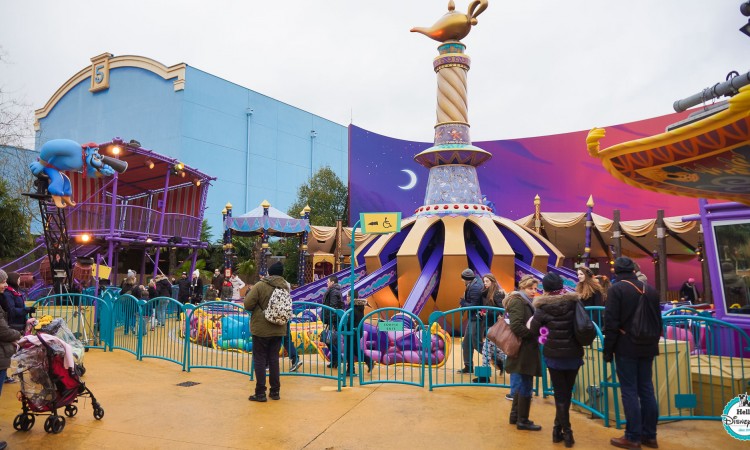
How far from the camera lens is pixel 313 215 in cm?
2836

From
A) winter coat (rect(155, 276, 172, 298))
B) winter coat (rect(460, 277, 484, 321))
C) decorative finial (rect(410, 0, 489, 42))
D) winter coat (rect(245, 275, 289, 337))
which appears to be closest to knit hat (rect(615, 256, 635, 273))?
winter coat (rect(460, 277, 484, 321))

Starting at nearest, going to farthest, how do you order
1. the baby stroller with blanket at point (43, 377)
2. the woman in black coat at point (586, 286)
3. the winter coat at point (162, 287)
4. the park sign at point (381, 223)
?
the baby stroller with blanket at point (43, 377), the woman in black coat at point (586, 286), the park sign at point (381, 223), the winter coat at point (162, 287)

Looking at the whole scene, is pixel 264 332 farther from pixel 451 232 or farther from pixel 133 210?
pixel 133 210

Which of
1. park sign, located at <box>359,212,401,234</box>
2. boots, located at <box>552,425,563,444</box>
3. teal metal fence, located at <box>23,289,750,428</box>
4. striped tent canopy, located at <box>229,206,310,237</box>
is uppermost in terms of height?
striped tent canopy, located at <box>229,206,310,237</box>

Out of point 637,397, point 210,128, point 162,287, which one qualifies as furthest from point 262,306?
point 210,128

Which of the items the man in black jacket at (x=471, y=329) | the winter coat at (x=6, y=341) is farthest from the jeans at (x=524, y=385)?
the winter coat at (x=6, y=341)

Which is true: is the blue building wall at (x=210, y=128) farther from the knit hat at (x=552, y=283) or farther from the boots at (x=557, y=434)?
the boots at (x=557, y=434)

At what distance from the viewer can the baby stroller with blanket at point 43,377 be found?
477 centimetres

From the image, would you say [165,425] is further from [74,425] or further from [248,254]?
[248,254]

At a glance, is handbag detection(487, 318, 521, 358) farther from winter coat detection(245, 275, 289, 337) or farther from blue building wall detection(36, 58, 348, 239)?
blue building wall detection(36, 58, 348, 239)

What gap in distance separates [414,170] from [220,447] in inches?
833

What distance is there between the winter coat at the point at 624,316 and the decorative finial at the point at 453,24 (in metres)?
9.95

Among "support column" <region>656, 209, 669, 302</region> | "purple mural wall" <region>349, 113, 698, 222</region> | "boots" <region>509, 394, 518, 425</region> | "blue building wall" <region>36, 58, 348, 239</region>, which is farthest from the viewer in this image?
"blue building wall" <region>36, 58, 348, 239</region>

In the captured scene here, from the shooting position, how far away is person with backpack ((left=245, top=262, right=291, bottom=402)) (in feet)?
19.6
